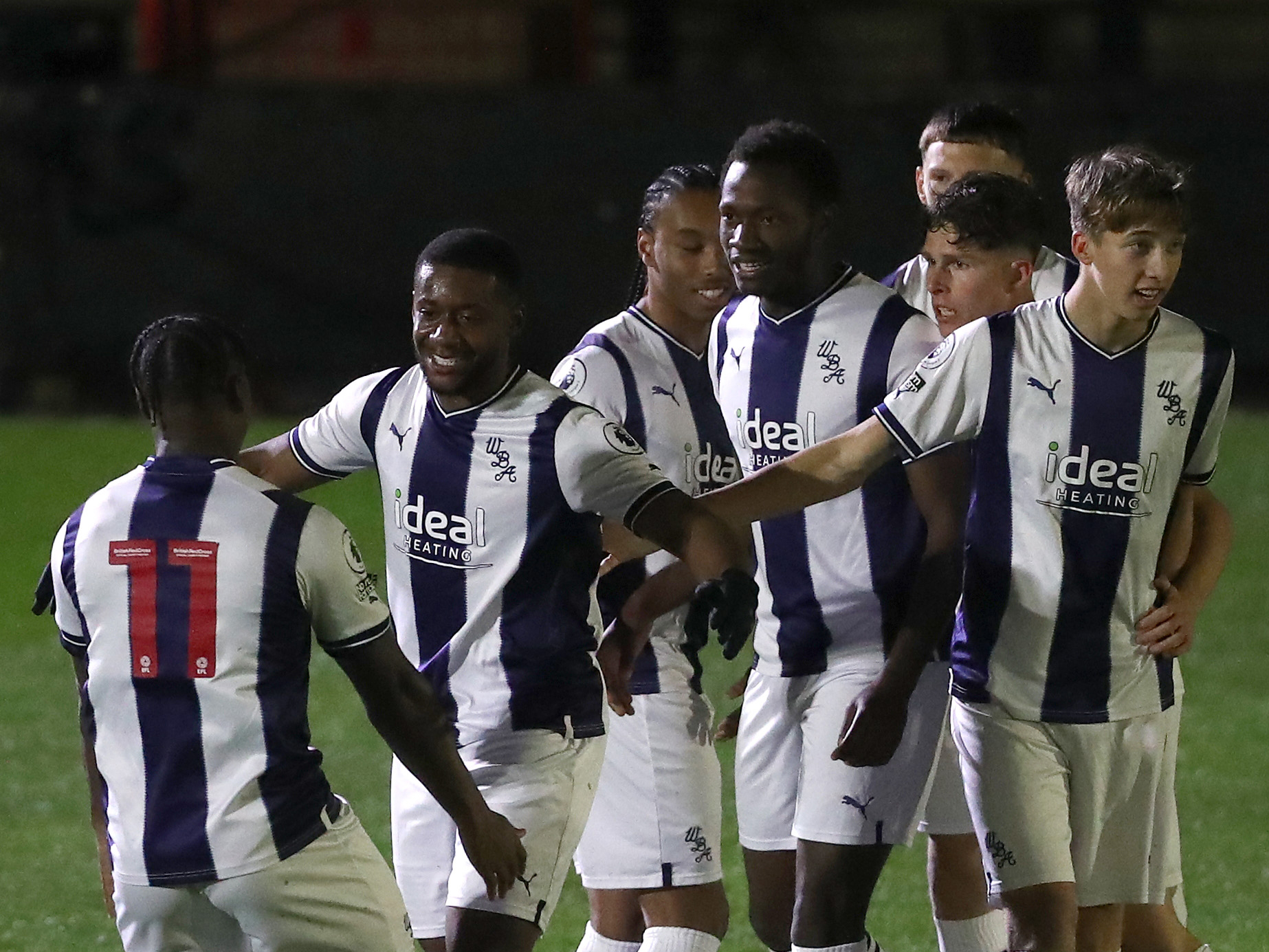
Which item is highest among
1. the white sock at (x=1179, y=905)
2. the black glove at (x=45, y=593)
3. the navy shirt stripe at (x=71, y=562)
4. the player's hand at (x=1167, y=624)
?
the navy shirt stripe at (x=71, y=562)

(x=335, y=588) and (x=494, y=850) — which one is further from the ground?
(x=335, y=588)

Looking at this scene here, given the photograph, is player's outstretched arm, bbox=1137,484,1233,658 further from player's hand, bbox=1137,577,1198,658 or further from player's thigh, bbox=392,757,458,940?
player's thigh, bbox=392,757,458,940

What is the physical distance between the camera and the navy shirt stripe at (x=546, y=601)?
3920mm

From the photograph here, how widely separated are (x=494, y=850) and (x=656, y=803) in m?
1.03

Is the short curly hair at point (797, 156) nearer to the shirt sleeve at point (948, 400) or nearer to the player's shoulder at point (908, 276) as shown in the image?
the shirt sleeve at point (948, 400)

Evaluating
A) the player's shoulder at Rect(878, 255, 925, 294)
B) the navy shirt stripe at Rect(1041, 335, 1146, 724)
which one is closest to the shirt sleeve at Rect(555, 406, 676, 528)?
→ the navy shirt stripe at Rect(1041, 335, 1146, 724)

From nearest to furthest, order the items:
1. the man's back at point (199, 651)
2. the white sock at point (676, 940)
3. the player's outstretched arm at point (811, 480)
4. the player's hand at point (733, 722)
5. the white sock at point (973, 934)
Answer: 1. the man's back at point (199, 651)
2. the player's outstretched arm at point (811, 480)
3. the white sock at point (676, 940)
4. the player's hand at point (733, 722)
5. the white sock at point (973, 934)

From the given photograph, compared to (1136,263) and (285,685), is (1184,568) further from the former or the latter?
(285,685)

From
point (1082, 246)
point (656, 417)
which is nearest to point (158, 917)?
point (656, 417)

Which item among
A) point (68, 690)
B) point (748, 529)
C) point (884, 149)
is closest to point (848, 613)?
point (748, 529)

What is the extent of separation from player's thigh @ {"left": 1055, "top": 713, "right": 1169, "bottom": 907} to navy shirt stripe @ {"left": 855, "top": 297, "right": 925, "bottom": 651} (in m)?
0.49

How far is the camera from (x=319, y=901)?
333cm

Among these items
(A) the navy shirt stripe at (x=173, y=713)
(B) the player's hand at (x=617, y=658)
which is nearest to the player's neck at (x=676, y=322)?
(B) the player's hand at (x=617, y=658)

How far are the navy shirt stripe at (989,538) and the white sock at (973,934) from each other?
1.04 metres
